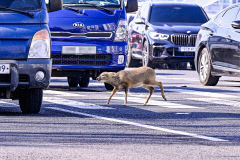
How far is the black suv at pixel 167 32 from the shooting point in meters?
24.2

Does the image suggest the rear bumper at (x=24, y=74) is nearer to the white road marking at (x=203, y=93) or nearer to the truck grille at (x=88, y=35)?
the white road marking at (x=203, y=93)

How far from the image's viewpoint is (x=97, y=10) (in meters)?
16.8

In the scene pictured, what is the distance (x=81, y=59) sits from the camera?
1655 centimetres

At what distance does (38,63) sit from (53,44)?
201 inches

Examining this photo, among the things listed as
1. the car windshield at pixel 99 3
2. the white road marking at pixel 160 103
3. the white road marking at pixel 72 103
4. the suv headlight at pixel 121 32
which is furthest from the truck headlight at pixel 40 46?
the car windshield at pixel 99 3

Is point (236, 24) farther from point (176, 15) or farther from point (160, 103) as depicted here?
point (176, 15)

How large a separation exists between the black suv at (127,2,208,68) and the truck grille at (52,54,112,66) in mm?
7721

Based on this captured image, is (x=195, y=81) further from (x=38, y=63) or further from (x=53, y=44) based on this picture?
(x=38, y=63)

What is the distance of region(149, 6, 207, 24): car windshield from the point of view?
25078 millimetres

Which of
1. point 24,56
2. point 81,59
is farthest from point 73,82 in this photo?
point 24,56

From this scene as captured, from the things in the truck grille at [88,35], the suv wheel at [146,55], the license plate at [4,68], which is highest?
the license plate at [4,68]

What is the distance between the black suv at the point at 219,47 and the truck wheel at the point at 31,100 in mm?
5746

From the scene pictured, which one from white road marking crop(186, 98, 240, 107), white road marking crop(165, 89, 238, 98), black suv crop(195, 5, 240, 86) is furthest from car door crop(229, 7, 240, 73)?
white road marking crop(186, 98, 240, 107)

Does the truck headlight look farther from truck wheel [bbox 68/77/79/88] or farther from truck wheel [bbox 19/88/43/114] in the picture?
truck wheel [bbox 68/77/79/88]
